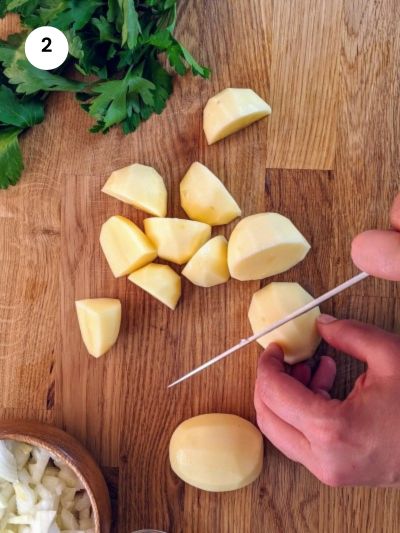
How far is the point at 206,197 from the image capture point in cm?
130

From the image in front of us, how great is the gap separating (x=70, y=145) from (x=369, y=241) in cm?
70

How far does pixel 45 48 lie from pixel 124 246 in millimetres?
441

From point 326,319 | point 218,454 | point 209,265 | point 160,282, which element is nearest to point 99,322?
point 160,282

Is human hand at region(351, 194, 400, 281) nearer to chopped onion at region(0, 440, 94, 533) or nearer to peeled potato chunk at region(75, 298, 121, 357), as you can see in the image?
peeled potato chunk at region(75, 298, 121, 357)

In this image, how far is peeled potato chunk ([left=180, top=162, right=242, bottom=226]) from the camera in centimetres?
130

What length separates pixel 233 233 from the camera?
51.1 inches

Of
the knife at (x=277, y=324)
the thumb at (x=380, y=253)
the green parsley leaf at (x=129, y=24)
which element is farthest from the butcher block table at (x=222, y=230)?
the thumb at (x=380, y=253)

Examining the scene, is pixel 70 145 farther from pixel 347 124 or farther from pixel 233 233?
pixel 347 124

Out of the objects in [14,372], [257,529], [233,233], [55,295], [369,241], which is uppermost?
[369,241]

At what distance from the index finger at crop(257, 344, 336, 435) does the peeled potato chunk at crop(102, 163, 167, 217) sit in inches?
15.7

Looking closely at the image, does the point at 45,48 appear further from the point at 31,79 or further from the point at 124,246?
the point at 124,246

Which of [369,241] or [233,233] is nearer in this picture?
[369,241]

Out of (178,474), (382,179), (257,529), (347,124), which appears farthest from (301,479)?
(347,124)

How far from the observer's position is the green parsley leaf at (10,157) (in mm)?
1316
